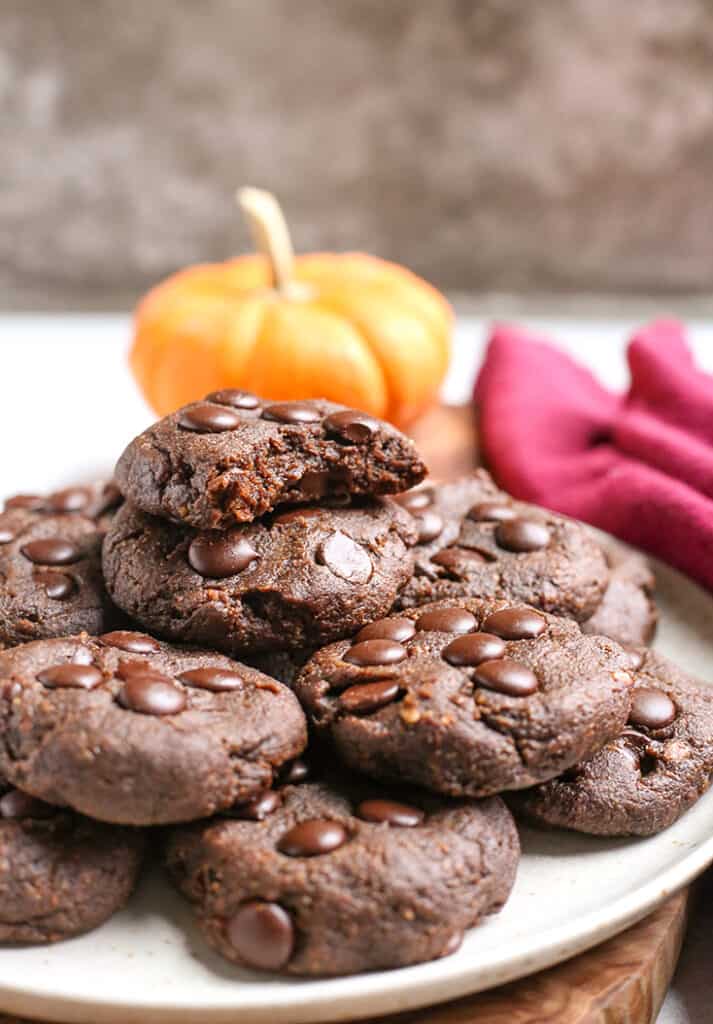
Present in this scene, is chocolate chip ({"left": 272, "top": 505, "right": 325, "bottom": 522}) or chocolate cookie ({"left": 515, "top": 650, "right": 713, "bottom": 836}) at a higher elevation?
chocolate chip ({"left": 272, "top": 505, "right": 325, "bottom": 522})

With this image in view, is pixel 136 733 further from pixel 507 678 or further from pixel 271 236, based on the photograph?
pixel 271 236

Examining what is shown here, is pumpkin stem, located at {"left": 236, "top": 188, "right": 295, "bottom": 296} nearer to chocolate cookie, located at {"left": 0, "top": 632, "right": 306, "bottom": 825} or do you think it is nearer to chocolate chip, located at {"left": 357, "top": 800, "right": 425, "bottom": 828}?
chocolate cookie, located at {"left": 0, "top": 632, "right": 306, "bottom": 825}

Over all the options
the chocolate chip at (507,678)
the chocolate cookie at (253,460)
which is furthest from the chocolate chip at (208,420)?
the chocolate chip at (507,678)

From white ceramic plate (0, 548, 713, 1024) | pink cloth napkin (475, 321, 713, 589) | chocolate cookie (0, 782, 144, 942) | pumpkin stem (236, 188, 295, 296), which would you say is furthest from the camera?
pumpkin stem (236, 188, 295, 296)

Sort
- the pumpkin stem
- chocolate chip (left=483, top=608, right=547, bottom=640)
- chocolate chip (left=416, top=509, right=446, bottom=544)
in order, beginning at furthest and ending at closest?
the pumpkin stem
chocolate chip (left=416, top=509, right=446, bottom=544)
chocolate chip (left=483, top=608, right=547, bottom=640)

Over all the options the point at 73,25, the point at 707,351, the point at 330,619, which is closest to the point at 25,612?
the point at 330,619

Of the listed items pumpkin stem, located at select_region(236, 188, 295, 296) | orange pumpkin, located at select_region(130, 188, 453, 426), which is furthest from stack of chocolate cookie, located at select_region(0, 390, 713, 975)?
pumpkin stem, located at select_region(236, 188, 295, 296)

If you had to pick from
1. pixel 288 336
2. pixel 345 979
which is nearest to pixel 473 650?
pixel 345 979

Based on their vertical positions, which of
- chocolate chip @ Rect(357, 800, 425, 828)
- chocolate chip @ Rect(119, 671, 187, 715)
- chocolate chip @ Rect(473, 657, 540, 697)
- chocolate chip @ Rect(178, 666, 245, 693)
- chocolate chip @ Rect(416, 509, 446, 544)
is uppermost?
chocolate chip @ Rect(473, 657, 540, 697)
